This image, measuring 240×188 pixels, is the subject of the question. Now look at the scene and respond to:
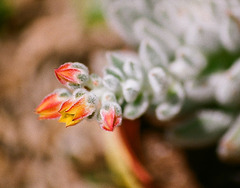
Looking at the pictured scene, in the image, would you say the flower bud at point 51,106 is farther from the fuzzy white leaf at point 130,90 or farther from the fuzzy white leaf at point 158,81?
the fuzzy white leaf at point 158,81

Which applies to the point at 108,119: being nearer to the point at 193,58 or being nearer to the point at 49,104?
the point at 49,104

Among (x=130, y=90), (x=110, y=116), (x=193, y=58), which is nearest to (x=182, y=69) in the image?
(x=193, y=58)

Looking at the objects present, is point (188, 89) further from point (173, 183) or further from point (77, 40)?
point (77, 40)

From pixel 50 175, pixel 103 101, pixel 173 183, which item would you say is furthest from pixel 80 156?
pixel 103 101

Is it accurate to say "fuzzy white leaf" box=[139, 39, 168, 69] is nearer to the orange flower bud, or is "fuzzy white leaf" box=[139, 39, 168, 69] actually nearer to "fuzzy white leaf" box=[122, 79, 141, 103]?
"fuzzy white leaf" box=[122, 79, 141, 103]

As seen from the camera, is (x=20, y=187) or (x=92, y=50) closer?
(x=20, y=187)

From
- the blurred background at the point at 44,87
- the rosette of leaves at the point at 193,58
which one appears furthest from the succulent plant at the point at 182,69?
the blurred background at the point at 44,87

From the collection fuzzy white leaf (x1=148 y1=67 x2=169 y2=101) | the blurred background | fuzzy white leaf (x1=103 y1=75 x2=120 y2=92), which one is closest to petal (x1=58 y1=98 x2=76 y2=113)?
fuzzy white leaf (x1=103 y1=75 x2=120 y2=92)
